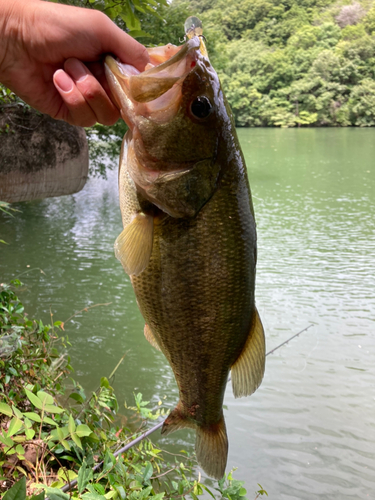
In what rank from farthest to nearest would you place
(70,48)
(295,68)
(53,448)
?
(295,68) → (53,448) → (70,48)

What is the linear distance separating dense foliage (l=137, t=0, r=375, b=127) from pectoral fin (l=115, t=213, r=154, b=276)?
49300 millimetres

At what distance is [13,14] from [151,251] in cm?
89

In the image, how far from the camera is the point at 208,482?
3854mm

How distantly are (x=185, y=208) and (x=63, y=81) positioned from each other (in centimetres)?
57

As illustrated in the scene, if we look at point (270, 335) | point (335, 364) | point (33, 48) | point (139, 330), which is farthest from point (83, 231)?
point (33, 48)

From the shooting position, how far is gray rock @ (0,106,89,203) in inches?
97.0

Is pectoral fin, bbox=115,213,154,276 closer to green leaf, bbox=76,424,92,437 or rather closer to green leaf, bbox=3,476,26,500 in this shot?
green leaf, bbox=3,476,26,500

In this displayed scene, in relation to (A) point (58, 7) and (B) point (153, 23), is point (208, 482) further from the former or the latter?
(B) point (153, 23)

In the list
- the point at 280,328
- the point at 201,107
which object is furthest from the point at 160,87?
the point at 280,328

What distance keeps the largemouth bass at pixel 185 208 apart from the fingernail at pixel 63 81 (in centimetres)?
14

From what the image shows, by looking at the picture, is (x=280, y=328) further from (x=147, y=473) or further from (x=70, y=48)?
(x=70, y=48)

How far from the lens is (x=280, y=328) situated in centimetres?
657

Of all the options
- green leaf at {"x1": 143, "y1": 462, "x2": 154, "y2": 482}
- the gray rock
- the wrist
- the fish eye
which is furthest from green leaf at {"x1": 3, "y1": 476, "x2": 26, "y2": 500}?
the gray rock

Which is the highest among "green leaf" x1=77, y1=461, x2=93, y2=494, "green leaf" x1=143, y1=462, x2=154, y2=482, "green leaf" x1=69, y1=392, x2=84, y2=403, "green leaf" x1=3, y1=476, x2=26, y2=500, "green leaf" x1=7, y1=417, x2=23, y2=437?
"green leaf" x1=3, y1=476, x2=26, y2=500
